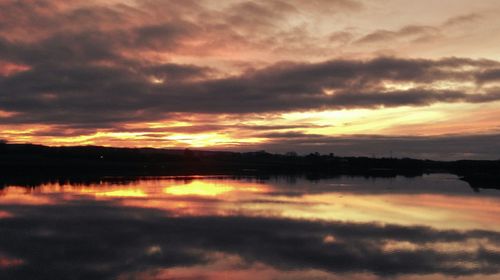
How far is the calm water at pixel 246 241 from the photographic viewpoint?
1625cm

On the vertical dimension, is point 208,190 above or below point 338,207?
above

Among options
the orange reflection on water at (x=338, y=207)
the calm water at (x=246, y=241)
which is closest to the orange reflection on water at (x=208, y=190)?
the orange reflection on water at (x=338, y=207)

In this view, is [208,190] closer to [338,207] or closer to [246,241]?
[338,207]

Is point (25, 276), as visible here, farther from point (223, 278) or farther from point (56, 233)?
point (56, 233)

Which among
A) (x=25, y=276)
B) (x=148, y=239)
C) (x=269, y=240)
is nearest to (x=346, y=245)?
(x=269, y=240)

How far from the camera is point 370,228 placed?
83.5ft

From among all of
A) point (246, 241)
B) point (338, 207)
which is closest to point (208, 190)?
point (338, 207)

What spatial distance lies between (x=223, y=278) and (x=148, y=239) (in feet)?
25.0

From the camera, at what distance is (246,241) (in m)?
21.7

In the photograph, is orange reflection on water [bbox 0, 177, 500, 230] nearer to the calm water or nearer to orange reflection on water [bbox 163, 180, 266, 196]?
the calm water

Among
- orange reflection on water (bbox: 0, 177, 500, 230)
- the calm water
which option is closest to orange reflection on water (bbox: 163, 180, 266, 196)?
orange reflection on water (bbox: 0, 177, 500, 230)

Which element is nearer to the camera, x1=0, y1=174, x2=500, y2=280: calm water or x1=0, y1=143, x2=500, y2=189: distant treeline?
x1=0, y1=174, x2=500, y2=280: calm water

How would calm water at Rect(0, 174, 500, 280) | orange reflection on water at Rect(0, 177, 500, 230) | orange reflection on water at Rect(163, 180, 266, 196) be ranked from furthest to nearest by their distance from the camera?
orange reflection on water at Rect(163, 180, 266, 196) → orange reflection on water at Rect(0, 177, 500, 230) → calm water at Rect(0, 174, 500, 280)

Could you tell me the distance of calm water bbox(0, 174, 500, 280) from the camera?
1625cm
